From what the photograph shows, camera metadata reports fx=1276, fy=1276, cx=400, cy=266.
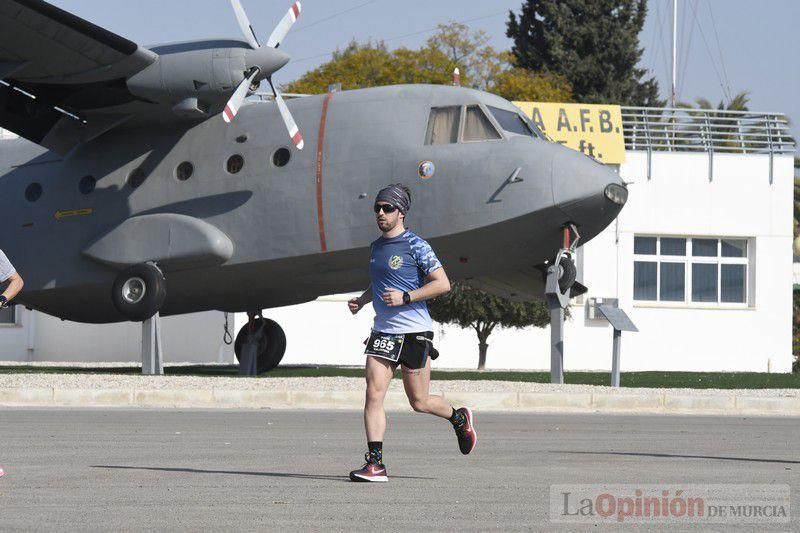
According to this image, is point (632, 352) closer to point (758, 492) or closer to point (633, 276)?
point (633, 276)

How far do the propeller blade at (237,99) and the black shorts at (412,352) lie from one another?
1119 centimetres

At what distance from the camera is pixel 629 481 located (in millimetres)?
8367

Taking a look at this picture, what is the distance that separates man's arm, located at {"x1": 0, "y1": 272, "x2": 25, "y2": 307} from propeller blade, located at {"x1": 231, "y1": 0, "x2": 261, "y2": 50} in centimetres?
1122

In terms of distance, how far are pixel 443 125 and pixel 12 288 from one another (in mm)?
11705

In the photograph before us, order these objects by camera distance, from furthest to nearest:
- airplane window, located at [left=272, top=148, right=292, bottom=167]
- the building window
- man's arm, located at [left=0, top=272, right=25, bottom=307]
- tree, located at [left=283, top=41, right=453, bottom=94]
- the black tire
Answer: tree, located at [left=283, top=41, right=453, bottom=94] < the building window < airplane window, located at [left=272, top=148, right=292, bottom=167] < the black tire < man's arm, located at [left=0, top=272, right=25, bottom=307]

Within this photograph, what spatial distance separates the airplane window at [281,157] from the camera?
67.5 ft

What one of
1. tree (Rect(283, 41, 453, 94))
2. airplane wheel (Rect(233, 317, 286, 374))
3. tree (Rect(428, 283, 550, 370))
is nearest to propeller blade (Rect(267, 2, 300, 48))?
airplane wheel (Rect(233, 317, 286, 374))

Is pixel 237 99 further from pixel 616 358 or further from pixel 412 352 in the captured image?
pixel 412 352

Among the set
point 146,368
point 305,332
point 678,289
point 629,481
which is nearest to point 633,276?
point 678,289

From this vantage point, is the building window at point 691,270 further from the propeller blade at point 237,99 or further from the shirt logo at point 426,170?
the propeller blade at point 237,99

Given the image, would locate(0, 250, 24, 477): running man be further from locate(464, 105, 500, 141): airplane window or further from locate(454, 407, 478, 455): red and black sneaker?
locate(464, 105, 500, 141): airplane window

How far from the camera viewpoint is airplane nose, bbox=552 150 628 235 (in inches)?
749

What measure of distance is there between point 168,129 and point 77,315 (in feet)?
13.6

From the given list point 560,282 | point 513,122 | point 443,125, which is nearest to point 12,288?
point 443,125
